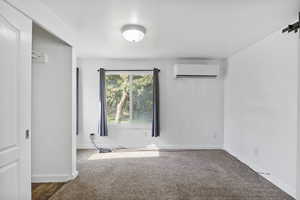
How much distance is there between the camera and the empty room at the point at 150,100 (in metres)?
1.99

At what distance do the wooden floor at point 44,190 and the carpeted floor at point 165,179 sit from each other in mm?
121

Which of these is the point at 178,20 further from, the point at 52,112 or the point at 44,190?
the point at 44,190

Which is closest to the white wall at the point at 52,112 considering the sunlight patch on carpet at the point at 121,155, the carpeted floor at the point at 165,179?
the carpeted floor at the point at 165,179

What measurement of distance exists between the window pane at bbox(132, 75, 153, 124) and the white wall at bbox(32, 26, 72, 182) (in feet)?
7.42

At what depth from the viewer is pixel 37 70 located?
9.90 feet

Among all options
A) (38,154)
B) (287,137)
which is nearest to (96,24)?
(38,154)

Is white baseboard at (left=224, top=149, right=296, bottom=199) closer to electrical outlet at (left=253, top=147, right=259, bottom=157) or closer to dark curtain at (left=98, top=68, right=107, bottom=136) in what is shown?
A: electrical outlet at (left=253, top=147, right=259, bottom=157)

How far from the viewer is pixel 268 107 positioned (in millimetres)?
3166

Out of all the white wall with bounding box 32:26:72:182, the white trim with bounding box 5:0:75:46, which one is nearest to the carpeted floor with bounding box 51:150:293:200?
the white wall with bounding box 32:26:72:182

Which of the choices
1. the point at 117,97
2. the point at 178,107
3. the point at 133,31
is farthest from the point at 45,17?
the point at 178,107

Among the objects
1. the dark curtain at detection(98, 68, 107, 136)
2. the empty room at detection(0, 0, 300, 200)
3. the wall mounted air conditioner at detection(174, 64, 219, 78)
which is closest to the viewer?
the empty room at detection(0, 0, 300, 200)

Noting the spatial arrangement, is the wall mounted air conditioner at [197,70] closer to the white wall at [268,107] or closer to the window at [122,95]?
the white wall at [268,107]

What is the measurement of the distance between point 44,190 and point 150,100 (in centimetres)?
309

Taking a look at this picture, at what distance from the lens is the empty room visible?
1.99 metres
